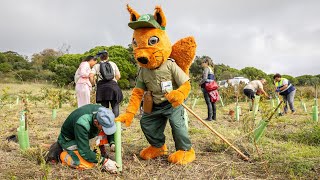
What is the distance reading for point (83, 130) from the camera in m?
2.83

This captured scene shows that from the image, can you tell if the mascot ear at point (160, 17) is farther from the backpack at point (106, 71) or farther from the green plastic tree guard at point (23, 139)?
the green plastic tree guard at point (23, 139)

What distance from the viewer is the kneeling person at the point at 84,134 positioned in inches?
108

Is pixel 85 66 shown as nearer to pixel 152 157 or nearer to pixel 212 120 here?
pixel 152 157

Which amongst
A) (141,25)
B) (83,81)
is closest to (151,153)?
(141,25)

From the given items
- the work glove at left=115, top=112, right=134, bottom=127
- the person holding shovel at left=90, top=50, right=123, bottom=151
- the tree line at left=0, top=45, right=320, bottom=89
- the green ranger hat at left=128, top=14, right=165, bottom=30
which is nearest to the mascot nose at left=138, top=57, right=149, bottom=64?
the green ranger hat at left=128, top=14, right=165, bottom=30

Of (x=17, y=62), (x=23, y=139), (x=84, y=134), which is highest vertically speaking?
(x=17, y=62)

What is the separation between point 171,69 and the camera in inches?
125

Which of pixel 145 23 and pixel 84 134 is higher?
pixel 145 23

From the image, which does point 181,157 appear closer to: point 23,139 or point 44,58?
point 23,139

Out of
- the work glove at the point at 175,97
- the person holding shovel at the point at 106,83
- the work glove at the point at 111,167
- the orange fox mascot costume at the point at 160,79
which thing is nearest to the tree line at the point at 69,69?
the person holding shovel at the point at 106,83

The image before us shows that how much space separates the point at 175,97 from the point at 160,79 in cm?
34

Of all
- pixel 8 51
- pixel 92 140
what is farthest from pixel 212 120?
pixel 8 51

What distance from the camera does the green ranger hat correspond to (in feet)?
9.87

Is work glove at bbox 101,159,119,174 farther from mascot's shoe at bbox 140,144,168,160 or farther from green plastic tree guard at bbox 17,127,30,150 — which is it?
green plastic tree guard at bbox 17,127,30,150
